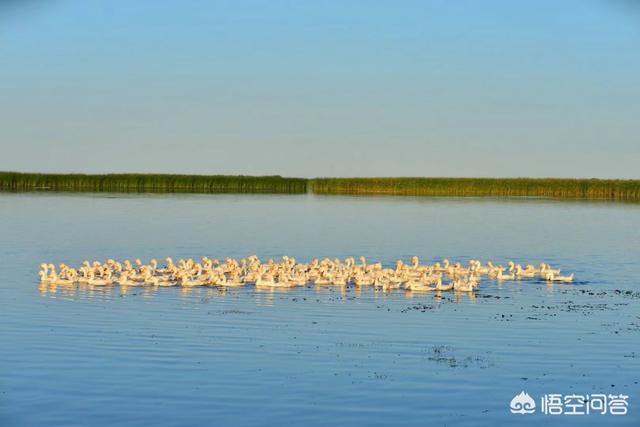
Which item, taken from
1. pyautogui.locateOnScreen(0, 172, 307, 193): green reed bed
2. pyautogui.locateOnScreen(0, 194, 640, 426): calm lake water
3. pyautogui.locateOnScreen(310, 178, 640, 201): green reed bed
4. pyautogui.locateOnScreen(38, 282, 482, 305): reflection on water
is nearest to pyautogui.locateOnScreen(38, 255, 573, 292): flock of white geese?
pyautogui.locateOnScreen(38, 282, 482, 305): reflection on water

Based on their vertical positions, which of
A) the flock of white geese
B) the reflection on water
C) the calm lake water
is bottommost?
the calm lake water

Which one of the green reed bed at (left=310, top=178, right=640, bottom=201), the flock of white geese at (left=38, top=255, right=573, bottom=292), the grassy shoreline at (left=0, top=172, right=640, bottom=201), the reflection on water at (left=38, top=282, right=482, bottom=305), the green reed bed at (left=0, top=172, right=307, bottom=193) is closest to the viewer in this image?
the reflection on water at (left=38, top=282, right=482, bottom=305)

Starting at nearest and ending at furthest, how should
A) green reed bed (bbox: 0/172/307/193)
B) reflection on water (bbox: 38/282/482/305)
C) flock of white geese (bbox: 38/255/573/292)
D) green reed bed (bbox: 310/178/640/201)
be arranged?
reflection on water (bbox: 38/282/482/305)
flock of white geese (bbox: 38/255/573/292)
green reed bed (bbox: 310/178/640/201)
green reed bed (bbox: 0/172/307/193)

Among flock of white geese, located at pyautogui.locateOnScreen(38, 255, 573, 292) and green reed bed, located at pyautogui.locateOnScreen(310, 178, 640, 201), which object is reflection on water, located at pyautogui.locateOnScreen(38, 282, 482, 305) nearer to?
flock of white geese, located at pyautogui.locateOnScreen(38, 255, 573, 292)

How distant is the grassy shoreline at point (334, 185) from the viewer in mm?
99375

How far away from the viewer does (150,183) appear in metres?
112

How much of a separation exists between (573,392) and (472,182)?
87485 mm

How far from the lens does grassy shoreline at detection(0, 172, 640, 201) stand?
326 feet

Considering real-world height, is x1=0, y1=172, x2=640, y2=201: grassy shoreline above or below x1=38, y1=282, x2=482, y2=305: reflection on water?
above

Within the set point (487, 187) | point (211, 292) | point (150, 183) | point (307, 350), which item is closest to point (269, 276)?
point (211, 292)

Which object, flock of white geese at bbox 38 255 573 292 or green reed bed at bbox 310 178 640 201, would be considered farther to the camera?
green reed bed at bbox 310 178 640 201

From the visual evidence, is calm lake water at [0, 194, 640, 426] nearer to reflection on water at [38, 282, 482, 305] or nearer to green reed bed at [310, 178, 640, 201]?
reflection on water at [38, 282, 482, 305]

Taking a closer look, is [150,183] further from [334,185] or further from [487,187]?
[487,187]

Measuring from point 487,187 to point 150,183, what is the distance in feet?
121
